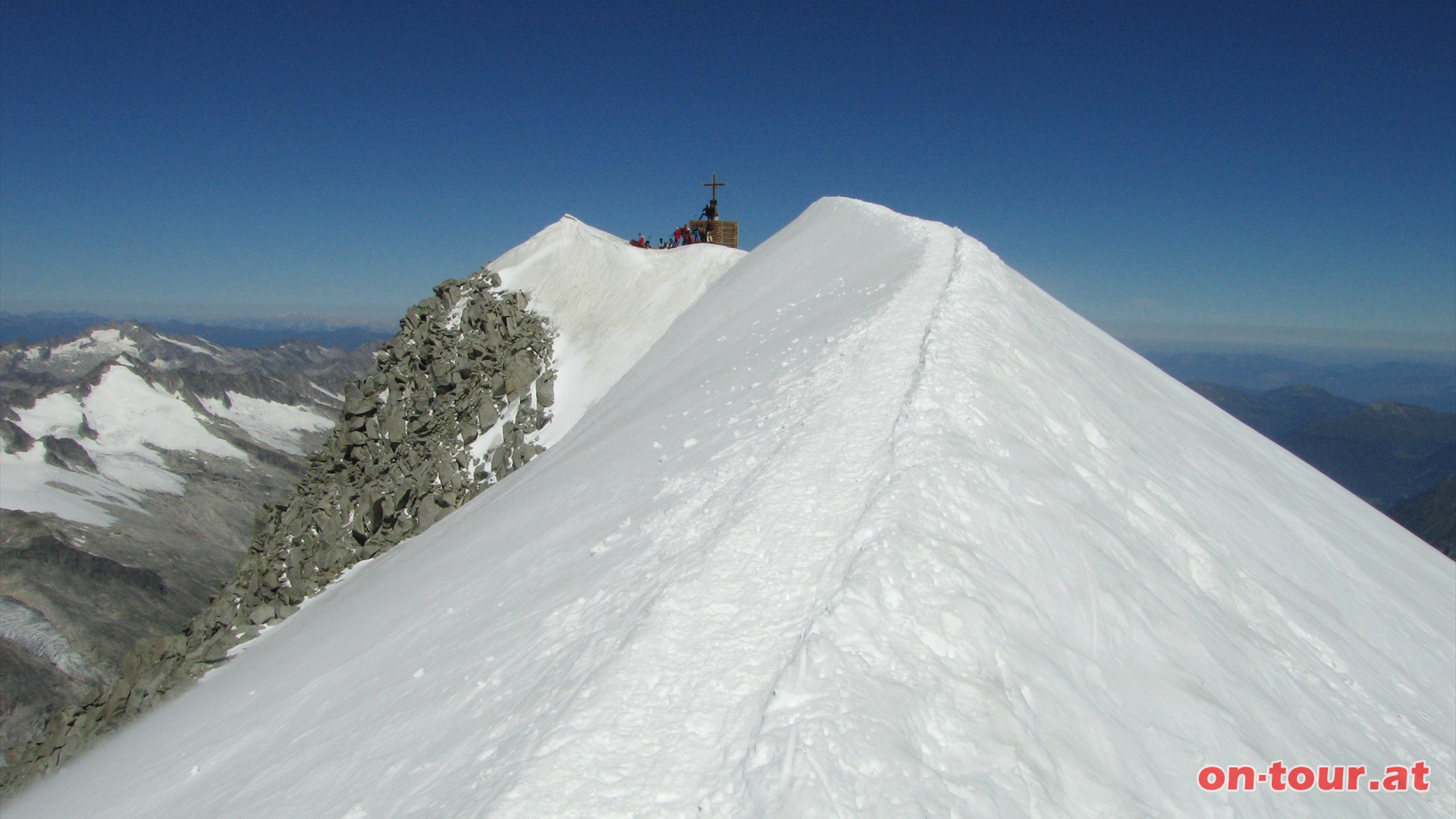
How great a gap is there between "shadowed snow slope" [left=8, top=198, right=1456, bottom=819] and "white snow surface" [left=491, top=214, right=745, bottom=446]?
14.1 m

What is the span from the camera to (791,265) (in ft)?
82.2

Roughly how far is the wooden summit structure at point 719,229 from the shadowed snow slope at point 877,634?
24.5m

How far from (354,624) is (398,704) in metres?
7.06

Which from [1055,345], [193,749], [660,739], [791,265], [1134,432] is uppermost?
[791,265]

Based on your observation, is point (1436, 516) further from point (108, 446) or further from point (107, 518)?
point (108, 446)

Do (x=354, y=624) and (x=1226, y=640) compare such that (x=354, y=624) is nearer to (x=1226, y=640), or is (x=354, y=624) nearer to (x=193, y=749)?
(x=193, y=749)

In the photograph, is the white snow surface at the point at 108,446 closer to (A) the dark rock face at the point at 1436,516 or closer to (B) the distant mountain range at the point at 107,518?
(B) the distant mountain range at the point at 107,518

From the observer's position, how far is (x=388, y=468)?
2748 cm

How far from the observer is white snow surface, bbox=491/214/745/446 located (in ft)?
91.0

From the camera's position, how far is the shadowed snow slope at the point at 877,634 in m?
4.73

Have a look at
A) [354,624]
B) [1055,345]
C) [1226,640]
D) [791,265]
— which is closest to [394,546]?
[354,624]

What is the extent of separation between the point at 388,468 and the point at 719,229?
20.8 m

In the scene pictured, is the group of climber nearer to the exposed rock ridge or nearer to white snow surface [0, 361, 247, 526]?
the exposed rock ridge

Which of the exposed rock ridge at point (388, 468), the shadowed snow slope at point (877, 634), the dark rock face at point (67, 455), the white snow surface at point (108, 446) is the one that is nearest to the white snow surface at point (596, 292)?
the exposed rock ridge at point (388, 468)
